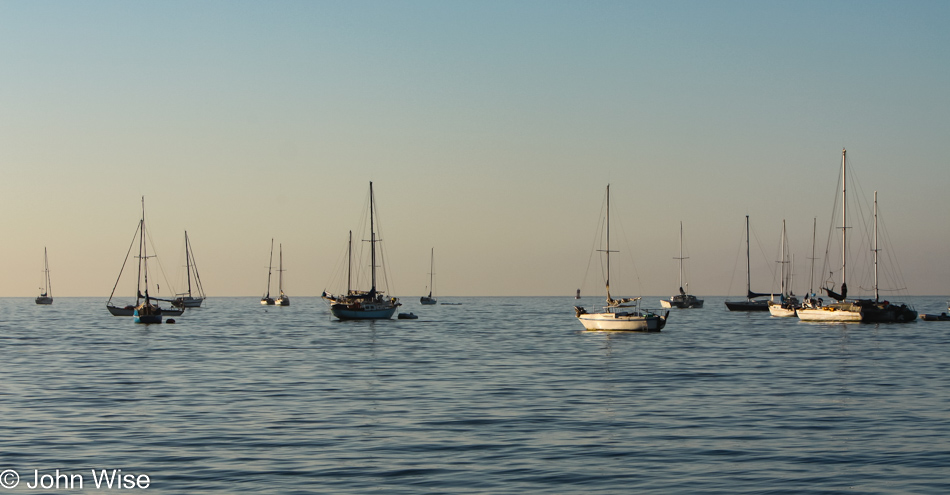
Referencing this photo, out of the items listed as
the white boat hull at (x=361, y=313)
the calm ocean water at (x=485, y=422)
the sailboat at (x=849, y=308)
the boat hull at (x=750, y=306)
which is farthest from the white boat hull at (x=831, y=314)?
the boat hull at (x=750, y=306)

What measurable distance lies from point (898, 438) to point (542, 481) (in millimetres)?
11660

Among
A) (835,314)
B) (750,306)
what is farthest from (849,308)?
(750,306)

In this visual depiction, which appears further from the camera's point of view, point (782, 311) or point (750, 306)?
point (750, 306)

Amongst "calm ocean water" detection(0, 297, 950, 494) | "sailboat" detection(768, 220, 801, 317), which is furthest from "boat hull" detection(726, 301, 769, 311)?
"calm ocean water" detection(0, 297, 950, 494)

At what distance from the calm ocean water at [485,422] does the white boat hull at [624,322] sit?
2585 centimetres

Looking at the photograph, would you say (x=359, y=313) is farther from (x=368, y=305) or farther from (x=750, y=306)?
(x=750, y=306)

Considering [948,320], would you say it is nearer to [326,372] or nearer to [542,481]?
[326,372]

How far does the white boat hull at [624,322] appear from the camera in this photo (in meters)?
86.7

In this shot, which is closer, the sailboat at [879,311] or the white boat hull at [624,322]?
the white boat hull at [624,322]

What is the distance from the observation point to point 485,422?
29.7m

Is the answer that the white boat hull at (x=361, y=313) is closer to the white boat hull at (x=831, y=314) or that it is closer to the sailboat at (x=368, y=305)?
the sailboat at (x=368, y=305)

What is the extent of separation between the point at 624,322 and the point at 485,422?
58.5 meters

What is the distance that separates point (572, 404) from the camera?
34.6 m

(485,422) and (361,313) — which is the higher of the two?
(361,313)
